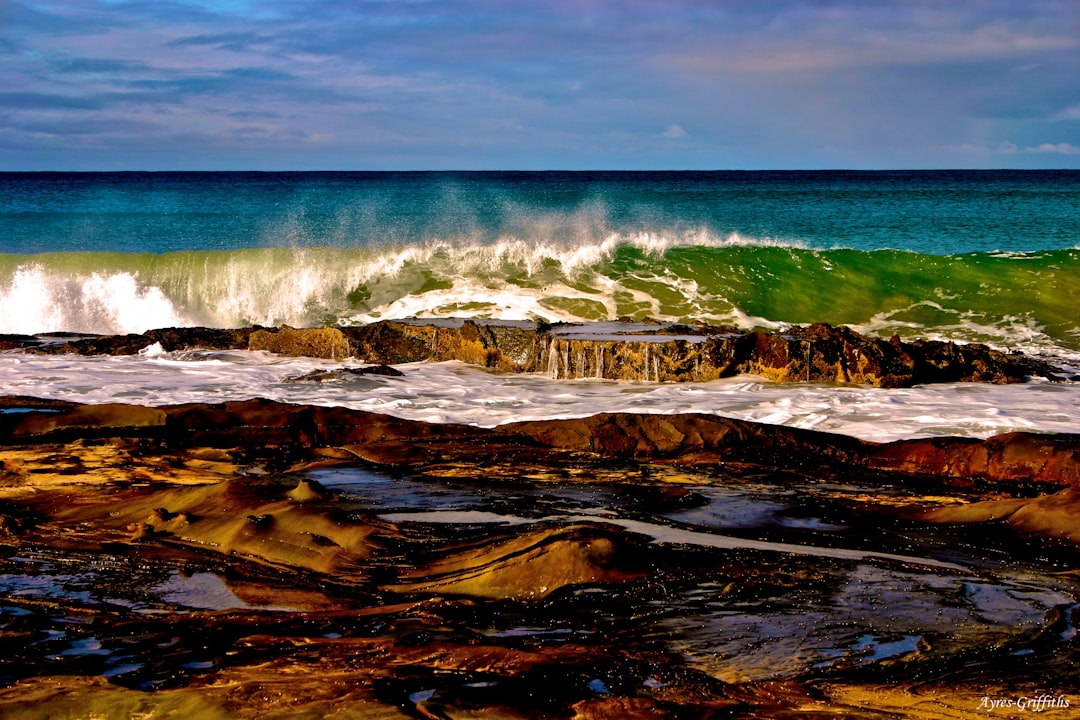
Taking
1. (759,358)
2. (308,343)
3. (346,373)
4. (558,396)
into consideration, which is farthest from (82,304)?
(759,358)

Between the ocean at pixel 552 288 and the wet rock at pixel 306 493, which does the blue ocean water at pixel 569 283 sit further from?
the wet rock at pixel 306 493

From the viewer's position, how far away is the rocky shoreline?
2.82 metres

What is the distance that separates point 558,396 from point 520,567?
552 centimetres

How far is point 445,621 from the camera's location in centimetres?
342

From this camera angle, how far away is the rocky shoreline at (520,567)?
2824mm

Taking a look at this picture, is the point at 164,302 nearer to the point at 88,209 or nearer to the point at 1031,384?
the point at 1031,384

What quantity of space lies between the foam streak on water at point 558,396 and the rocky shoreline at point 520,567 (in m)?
1.63

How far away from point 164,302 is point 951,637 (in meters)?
17.5

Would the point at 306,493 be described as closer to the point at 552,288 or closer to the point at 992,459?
the point at 992,459

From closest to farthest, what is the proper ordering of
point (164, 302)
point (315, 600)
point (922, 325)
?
point (315, 600)
point (922, 325)
point (164, 302)

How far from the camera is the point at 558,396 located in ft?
30.7

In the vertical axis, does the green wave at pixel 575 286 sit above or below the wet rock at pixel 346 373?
above

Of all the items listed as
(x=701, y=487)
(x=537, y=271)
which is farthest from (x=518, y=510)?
(x=537, y=271)

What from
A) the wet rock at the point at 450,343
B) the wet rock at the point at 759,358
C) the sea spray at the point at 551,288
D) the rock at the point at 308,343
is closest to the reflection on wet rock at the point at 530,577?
the wet rock at the point at 759,358
